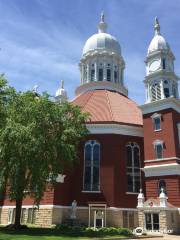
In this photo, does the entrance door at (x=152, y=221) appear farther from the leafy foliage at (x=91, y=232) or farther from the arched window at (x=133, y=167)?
the arched window at (x=133, y=167)

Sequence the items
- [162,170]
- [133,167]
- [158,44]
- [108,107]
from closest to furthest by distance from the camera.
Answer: [162,170]
[133,167]
[158,44]
[108,107]

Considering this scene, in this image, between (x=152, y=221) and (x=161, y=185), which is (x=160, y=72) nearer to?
(x=161, y=185)

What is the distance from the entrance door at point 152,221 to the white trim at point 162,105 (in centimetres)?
1365

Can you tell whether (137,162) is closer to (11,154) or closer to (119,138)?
(119,138)

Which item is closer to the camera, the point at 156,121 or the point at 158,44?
the point at 156,121

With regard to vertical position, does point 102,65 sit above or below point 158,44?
above

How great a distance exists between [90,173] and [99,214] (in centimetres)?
531

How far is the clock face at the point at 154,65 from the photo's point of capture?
4434cm

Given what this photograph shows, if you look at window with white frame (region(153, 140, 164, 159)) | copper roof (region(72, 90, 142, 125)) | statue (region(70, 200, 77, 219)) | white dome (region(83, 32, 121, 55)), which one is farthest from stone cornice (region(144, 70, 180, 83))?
statue (region(70, 200, 77, 219))

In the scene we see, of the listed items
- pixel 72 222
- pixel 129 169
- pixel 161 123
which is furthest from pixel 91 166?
pixel 161 123

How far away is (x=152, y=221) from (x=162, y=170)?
644 cm

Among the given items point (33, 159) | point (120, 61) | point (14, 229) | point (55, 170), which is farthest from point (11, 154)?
point (120, 61)

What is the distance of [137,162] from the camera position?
42125 mm

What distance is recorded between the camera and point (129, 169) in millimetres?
41344
